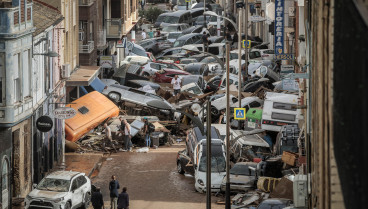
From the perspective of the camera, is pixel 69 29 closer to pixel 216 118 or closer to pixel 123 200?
pixel 216 118

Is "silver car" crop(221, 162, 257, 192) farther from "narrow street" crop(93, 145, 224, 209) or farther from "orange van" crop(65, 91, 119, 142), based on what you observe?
"orange van" crop(65, 91, 119, 142)

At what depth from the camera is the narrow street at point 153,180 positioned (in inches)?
1151

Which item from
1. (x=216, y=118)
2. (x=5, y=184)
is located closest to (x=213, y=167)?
(x=5, y=184)

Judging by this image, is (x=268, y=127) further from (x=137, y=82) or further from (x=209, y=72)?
(x=209, y=72)

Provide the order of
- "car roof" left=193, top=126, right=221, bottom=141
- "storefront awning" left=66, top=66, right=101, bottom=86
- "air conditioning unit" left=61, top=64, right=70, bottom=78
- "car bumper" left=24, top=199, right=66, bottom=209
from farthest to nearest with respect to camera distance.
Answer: "storefront awning" left=66, top=66, right=101, bottom=86
"air conditioning unit" left=61, top=64, right=70, bottom=78
"car roof" left=193, top=126, right=221, bottom=141
"car bumper" left=24, top=199, right=66, bottom=209

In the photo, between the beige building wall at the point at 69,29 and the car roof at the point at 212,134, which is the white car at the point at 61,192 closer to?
the car roof at the point at 212,134

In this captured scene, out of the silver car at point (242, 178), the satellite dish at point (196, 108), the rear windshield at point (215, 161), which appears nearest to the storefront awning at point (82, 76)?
the satellite dish at point (196, 108)

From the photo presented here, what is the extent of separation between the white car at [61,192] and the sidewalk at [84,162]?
19.0 feet

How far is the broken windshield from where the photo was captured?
2628cm

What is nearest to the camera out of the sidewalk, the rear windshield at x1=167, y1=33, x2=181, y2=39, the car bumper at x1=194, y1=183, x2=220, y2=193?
the car bumper at x1=194, y1=183, x2=220, y2=193

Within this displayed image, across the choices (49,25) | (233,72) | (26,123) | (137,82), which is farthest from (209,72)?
(26,123)

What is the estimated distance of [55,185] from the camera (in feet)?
86.8

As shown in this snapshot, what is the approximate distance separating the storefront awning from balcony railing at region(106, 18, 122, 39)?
1502 cm

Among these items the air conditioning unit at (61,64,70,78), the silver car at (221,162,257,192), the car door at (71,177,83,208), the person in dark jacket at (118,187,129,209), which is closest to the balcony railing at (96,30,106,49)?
the air conditioning unit at (61,64,70,78)
